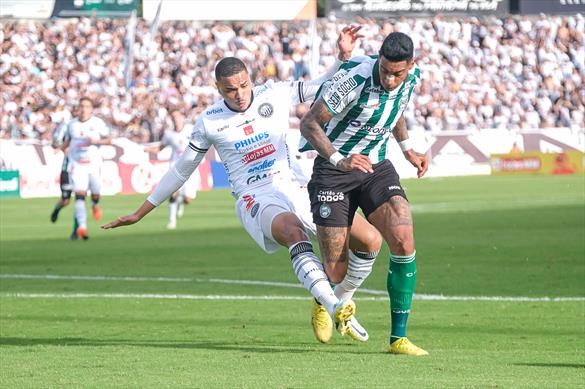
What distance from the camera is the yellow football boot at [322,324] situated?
9.38m

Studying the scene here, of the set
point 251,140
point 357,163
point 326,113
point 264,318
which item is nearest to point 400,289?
point 357,163

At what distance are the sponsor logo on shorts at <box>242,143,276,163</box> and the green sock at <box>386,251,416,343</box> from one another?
4.86 feet

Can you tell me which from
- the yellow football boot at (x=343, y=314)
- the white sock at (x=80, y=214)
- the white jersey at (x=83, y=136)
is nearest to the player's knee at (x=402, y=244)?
the yellow football boot at (x=343, y=314)

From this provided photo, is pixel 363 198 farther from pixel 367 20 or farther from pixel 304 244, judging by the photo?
pixel 367 20

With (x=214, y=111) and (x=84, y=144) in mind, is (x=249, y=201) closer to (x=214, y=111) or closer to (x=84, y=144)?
(x=214, y=111)

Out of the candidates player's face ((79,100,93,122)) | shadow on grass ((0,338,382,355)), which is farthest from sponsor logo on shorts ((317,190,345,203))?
player's face ((79,100,93,122))

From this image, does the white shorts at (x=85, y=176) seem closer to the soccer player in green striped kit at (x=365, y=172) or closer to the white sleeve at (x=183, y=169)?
the white sleeve at (x=183, y=169)

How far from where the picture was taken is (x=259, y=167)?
10.3 meters

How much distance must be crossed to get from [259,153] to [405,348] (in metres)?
2.08

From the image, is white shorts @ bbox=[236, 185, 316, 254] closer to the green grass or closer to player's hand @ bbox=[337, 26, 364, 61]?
the green grass

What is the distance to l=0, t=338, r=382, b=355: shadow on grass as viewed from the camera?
9.54m

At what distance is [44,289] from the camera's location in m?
14.9

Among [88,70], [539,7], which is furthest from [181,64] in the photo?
[539,7]

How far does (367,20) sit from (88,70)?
32.6 ft
